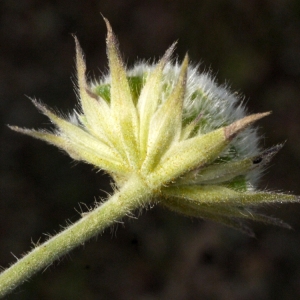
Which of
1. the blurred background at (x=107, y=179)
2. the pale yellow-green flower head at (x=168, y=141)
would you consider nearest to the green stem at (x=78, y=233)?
the pale yellow-green flower head at (x=168, y=141)

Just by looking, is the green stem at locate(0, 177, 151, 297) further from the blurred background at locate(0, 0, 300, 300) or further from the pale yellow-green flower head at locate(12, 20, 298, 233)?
the blurred background at locate(0, 0, 300, 300)

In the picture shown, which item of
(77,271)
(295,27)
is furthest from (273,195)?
(295,27)

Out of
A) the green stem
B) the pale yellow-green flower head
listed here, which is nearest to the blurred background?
the pale yellow-green flower head

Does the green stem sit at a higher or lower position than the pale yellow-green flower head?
lower

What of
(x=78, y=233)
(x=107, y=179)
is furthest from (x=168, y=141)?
(x=107, y=179)

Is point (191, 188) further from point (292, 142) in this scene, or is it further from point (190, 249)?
point (292, 142)

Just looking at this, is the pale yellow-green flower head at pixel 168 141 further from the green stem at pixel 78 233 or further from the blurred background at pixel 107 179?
the blurred background at pixel 107 179
